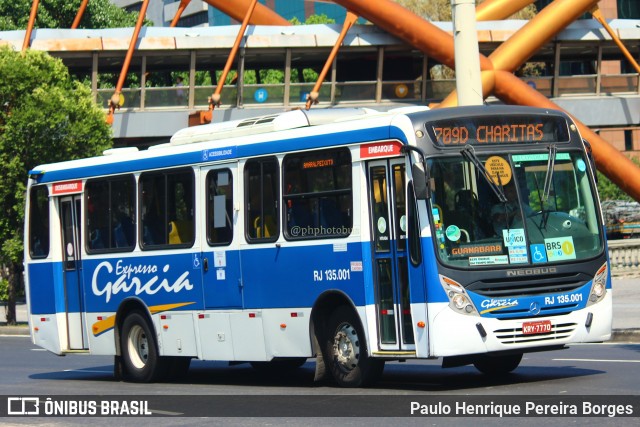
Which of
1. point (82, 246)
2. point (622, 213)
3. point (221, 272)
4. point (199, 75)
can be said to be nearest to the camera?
point (221, 272)

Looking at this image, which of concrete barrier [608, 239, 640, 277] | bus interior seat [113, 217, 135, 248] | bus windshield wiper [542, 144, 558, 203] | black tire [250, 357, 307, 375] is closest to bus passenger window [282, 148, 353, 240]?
bus windshield wiper [542, 144, 558, 203]

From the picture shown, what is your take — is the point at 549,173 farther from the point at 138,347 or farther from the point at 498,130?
the point at 138,347

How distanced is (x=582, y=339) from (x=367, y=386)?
7.97 ft

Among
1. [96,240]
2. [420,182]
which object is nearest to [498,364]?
[420,182]

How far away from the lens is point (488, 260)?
44.2 feet

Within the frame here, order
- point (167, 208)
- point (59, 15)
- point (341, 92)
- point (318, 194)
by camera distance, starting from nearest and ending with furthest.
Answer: point (318, 194) → point (167, 208) → point (341, 92) → point (59, 15)

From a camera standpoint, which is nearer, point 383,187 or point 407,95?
point 383,187

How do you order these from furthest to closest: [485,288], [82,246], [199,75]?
[199,75], [82,246], [485,288]

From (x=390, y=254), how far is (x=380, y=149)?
1141 mm

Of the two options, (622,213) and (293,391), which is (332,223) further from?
(622,213)

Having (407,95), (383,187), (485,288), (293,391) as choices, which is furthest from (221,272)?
(407,95)

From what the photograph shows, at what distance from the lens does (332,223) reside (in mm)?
14758

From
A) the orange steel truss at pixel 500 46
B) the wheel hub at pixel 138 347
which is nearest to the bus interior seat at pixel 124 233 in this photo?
the wheel hub at pixel 138 347

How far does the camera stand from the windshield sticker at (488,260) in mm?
13453
